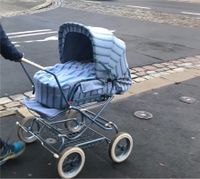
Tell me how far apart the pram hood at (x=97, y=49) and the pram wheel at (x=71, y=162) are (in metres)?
0.74

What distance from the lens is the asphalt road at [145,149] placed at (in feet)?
13.8

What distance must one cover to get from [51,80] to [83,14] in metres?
13.0

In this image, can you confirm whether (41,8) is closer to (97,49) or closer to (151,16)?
(151,16)

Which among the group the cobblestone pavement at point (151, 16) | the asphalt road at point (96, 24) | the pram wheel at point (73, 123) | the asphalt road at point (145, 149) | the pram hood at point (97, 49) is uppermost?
the pram hood at point (97, 49)

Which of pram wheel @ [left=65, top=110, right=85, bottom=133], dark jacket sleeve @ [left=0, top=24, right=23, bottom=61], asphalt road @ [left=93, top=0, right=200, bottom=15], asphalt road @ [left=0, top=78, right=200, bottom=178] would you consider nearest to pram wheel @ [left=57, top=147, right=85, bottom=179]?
asphalt road @ [left=0, top=78, right=200, bottom=178]

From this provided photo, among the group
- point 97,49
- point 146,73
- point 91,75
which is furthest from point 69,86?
point 146,73

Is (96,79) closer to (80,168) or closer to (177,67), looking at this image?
(80,168)

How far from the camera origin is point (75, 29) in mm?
4117

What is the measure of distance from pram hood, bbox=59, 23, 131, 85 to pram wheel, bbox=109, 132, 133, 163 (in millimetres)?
563

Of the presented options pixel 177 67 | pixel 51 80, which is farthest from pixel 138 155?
pixel 177 67

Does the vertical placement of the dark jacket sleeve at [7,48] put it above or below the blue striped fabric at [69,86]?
above

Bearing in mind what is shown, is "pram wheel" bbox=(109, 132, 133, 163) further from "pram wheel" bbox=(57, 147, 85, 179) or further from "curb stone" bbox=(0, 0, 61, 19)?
Result: "curb stone" bbox=(0, 0, 61, 19)

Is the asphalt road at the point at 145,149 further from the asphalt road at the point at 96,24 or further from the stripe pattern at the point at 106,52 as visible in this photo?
the asphalt road at the point at 96,24

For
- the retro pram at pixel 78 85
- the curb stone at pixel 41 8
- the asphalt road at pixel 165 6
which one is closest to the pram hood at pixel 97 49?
the retro pram at pixel 78 85
